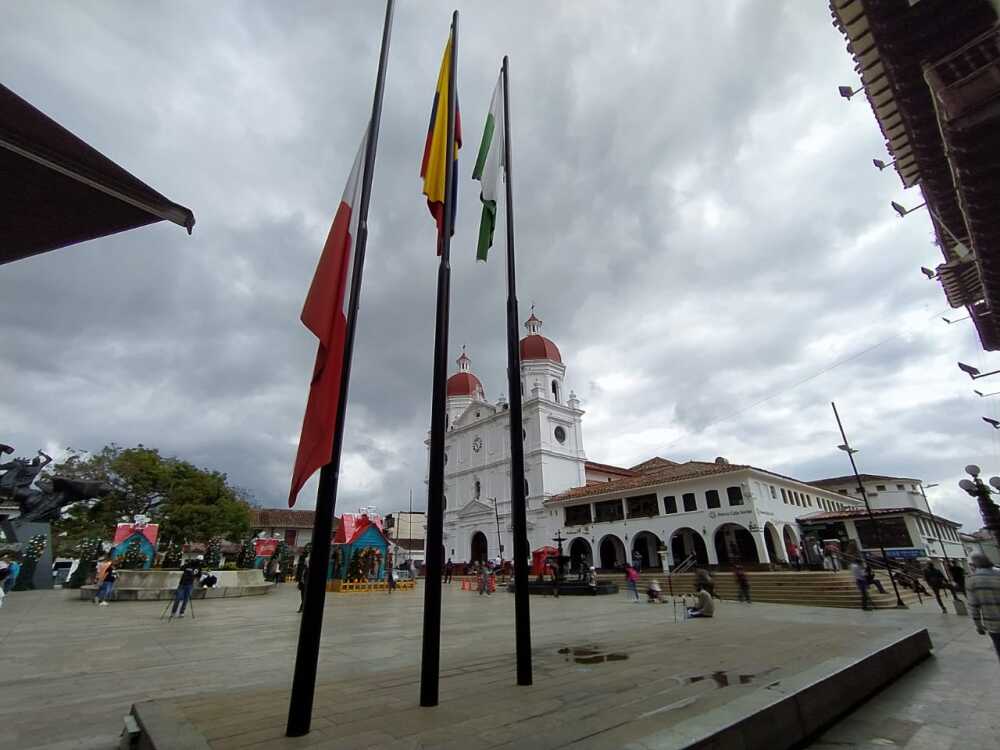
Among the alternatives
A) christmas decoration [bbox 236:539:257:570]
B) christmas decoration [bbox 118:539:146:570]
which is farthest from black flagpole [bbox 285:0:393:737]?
christmas decoration [bbox 236:539:257:570]

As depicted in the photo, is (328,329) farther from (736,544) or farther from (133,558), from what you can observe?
Answer: (736,544)

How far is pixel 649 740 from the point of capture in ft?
8.94

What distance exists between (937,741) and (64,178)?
6.99m

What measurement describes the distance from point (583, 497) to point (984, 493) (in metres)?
21.0

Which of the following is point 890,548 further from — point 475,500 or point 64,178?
point 64,178

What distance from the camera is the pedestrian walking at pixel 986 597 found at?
15.7 feet

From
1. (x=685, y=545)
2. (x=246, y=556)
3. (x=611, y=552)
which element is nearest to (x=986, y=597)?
(x=685, y=545)

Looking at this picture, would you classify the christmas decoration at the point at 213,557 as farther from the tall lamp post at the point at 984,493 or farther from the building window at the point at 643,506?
the tall lamp post at the point at 984,493

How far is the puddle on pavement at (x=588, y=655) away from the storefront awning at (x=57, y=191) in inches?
237

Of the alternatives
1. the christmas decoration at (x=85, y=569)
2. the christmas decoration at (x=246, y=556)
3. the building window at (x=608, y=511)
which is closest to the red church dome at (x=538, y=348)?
the building window at (x=608, y=511)

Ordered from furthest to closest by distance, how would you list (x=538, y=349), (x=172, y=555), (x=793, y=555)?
(x=538, y=349) < (x=172, y=555) < (x=793, y=555)

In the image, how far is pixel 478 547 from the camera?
41719mm

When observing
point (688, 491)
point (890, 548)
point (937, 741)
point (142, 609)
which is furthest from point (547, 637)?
point (890, 548)

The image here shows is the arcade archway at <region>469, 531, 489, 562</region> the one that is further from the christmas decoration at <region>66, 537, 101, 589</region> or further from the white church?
the christmas decoration at <region>66, 537, 101, 589</region>
